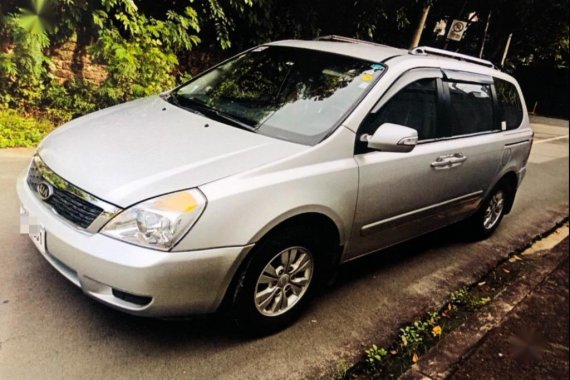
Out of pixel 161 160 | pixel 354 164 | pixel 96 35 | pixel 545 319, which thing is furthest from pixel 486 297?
pixel 96 35

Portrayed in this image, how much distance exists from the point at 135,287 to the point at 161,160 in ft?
2.21

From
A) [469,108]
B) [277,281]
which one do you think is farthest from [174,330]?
[469,108]

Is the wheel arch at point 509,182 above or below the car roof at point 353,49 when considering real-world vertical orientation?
below

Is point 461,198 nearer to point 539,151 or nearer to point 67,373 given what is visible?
point 67,373

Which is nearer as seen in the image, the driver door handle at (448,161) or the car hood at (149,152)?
the car hood at (149,152)

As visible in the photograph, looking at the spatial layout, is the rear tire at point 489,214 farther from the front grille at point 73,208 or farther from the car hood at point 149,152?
the front grille at point 73,208

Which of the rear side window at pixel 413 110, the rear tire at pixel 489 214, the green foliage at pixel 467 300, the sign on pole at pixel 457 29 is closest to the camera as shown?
the rear side window at pixel 413 110

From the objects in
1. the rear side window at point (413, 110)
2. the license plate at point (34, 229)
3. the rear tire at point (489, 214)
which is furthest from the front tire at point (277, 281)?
the rear tire at point (489, 214)

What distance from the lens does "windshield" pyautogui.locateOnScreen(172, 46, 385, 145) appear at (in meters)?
3.07

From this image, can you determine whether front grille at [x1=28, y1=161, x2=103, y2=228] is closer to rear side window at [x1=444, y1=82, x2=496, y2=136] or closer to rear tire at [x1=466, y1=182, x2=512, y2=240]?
rear side window at [x1=444, y1=82, x2=496, y2=136]

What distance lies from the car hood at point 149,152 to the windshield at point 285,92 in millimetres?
174

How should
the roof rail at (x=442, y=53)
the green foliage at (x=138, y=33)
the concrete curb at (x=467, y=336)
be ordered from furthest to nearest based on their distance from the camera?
the green foliage at (x=138, y=33) < the roof rail at (x=442, y=53) < the concrete curb at (x=467, y=336)

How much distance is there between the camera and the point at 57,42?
21.5 ft

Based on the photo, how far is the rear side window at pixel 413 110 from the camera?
3.23m
